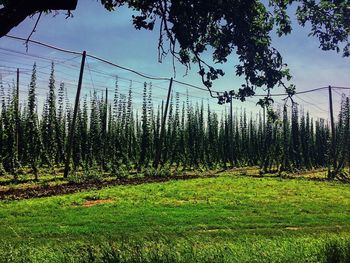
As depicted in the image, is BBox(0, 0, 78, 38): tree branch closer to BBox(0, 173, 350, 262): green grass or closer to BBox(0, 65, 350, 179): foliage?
BBox(0, 173, 350, 262): green grass

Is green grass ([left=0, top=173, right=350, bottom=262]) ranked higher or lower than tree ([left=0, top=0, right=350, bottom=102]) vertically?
lower

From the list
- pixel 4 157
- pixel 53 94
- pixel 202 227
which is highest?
pixel 53 94

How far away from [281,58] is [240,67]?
71 centimetres

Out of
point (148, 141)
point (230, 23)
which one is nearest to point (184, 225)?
point (230, 23)

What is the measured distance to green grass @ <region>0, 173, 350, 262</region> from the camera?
849 centimetres

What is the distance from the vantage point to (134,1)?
8633 mm

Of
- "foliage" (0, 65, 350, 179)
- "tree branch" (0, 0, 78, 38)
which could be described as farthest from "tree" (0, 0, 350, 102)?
"foliage" (0, 65, 350, 179)

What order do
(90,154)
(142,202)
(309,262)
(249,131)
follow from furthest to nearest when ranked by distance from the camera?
(249,131), (90,154), (142,202), (309,262)

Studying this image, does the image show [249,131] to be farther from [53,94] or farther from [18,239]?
[18,239]

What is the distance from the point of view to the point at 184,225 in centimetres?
1505

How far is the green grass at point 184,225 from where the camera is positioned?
8492 millimetres

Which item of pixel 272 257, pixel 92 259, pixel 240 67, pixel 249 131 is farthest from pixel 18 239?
pixel 249 131

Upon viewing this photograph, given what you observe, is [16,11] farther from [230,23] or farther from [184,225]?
[184,225]

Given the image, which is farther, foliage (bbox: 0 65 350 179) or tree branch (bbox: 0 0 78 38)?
foliage (bbox: 0 65 350 179)
